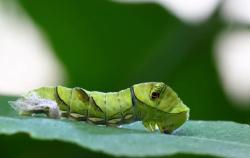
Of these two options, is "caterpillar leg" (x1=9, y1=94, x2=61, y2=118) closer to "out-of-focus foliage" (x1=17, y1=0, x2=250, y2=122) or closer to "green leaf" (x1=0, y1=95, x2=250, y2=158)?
"green leaf" (x1=0, y1=95, x2=250, y2=158)

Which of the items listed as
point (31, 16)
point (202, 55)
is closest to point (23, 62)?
point (31, 16)

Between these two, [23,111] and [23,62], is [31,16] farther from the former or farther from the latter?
[23,111]

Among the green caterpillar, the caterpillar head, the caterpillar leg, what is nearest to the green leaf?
the caterpillar leg

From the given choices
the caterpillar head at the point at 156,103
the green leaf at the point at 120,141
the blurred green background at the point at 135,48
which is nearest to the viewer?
the green leaf at the point at 120,141

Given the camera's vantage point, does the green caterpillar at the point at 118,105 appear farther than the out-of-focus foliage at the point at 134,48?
No

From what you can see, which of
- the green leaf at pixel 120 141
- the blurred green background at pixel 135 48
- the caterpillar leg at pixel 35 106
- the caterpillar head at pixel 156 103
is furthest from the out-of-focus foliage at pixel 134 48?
the green leaf at pixel 120 141

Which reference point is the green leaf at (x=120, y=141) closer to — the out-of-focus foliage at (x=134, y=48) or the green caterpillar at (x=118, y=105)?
the green caterpillar at (x=118, y=105)
